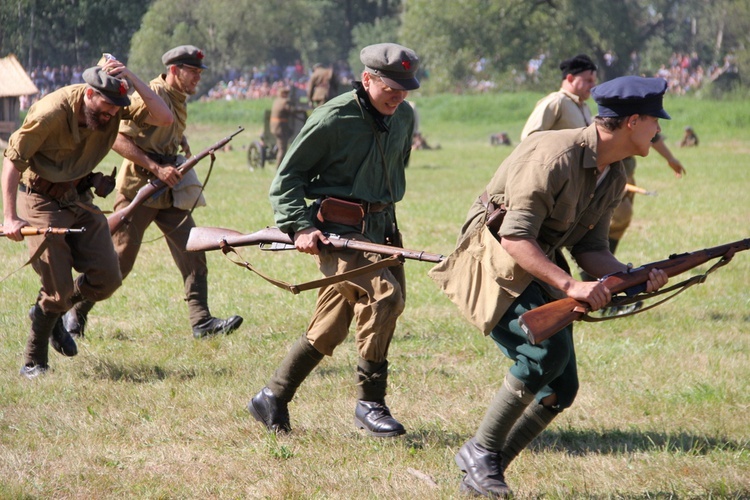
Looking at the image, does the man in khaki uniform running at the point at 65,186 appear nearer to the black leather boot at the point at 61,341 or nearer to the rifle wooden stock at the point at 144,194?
the black leather boot at the point at 61,341

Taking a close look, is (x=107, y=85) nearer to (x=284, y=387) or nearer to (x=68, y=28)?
(x=284, y=387)

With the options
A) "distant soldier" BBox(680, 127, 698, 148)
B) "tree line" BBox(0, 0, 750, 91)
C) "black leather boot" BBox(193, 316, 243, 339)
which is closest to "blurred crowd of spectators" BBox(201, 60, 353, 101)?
"tree line" BBox(0, 0, 750, 91)

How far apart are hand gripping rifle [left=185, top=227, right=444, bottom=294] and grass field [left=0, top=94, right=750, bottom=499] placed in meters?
0.91

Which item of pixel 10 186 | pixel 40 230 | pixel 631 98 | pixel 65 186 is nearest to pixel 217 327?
pixel 65 186

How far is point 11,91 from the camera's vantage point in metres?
22.1

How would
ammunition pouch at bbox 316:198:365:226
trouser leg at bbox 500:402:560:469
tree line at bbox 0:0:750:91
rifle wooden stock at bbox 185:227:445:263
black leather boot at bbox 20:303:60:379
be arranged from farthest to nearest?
1. tree line at bbox 0:0:750:91
2. black leather boot at bbox 20:303:60:379
3. ammunition pouch at bbox 316:198:365:226
4. rifle wooden stock at bbox 185:227:445:263
5. trouser leg at bbox 500:402:560:469

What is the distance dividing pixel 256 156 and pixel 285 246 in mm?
16715

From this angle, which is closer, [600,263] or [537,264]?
[537,264]

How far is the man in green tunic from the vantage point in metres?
4.93

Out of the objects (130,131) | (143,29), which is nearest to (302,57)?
(143,29)

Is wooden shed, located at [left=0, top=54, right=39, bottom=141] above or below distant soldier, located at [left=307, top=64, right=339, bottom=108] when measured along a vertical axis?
below

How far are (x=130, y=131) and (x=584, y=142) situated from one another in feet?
12.8

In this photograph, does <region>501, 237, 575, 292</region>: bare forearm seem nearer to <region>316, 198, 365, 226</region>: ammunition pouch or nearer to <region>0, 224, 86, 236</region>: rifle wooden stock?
<region>316, 198, 365, 226</region>: ammunition pouch

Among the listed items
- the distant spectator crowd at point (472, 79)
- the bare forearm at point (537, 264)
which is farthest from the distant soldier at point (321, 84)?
the distant spectator crowd at point (472, 79)
